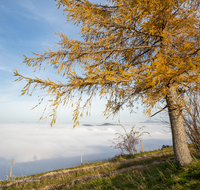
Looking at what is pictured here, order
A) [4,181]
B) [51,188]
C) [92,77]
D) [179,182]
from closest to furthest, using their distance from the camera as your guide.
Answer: [179,182], [92,77], [51,188], [4,181]

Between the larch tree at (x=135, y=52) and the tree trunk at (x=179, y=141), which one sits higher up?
the larch tree at (x=135, y=52)

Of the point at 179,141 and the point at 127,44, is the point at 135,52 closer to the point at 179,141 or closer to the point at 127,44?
the point at 127,44

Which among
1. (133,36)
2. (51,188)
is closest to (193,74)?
(133,36)

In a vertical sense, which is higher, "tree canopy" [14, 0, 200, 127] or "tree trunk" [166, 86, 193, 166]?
"tree canopy" [14, 0, 200, 127]

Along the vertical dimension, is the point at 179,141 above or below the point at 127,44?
below

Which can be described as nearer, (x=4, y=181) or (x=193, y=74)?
(x=193, y=74)

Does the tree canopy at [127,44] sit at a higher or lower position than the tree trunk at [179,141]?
higher

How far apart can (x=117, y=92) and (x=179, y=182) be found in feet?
10.4

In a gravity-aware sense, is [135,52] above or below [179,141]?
above

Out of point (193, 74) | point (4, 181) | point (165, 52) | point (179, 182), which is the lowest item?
point (4, 181)

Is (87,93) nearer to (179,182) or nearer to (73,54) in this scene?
(73,54)

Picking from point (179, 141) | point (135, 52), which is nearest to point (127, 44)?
point (135, 52)

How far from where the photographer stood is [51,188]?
22.3 feet

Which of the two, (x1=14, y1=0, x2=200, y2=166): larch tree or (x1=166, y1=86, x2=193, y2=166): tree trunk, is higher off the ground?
(x1=14, y1=0, x2=200, y2=166): larch tree
